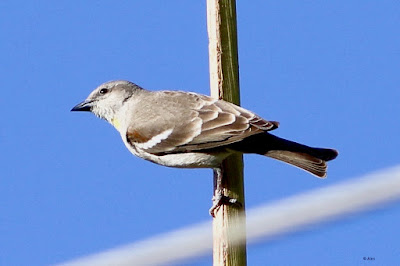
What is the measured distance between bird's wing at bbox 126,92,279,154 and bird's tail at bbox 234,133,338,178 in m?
0.17

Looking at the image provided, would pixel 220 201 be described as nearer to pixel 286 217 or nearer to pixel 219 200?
pixel 219 200

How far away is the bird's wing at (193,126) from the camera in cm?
556

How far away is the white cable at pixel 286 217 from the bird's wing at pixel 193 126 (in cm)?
394

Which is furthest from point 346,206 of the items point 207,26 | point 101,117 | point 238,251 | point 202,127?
point 101,117

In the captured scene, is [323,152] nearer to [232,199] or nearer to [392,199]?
[232,199]

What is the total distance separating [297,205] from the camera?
1.51 metres

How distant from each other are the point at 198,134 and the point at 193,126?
0.38 feet

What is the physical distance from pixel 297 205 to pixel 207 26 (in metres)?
4.02

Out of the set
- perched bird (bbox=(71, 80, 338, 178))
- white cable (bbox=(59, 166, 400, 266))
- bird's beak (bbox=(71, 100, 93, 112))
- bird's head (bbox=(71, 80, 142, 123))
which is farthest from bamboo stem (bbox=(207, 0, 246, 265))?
white cable (bbox=(59, 166, 400, 266))

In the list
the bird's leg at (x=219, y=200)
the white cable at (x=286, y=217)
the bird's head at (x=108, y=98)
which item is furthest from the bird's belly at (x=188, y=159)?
the white cable at (x=286, y=217)

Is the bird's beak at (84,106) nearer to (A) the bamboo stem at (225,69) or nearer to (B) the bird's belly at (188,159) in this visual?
(B) the bird's belly at (188,159)

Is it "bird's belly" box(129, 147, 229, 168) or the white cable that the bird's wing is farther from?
the white cable

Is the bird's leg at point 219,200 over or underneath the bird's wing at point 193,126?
underneath

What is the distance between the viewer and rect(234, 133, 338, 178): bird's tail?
5539 millimetres
